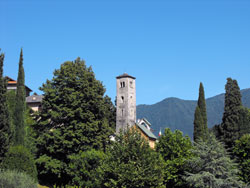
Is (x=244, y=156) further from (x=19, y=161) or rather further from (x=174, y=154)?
(x=19, y=161)

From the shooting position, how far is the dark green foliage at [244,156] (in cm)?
3950

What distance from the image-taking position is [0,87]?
3038cm

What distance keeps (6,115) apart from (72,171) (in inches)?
492

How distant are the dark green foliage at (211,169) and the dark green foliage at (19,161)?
1548cm

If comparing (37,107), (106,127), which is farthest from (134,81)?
(106,127)

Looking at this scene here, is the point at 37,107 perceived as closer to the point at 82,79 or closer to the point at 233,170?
the point at 82,79

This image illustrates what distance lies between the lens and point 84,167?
39031mm

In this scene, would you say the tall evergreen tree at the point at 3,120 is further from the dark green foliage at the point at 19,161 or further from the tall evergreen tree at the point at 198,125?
the tall evergreen tree at the point at 198,125

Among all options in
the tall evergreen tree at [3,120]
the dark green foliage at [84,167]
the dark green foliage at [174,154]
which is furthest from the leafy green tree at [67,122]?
the tall evergreen tree at [3,120]

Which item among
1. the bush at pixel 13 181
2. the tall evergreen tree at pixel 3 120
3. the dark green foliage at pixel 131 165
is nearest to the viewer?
the bush at pixel 13 181

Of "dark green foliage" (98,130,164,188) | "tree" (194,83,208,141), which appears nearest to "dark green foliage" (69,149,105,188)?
"dark green foliage" (98,130,164,188)

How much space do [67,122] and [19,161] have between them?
11.0m

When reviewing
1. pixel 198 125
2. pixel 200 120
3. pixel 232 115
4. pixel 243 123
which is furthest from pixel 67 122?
pixel 243 123

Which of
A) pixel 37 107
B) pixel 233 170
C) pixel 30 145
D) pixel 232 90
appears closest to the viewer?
pixel 233 170
